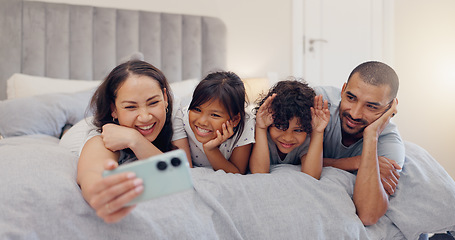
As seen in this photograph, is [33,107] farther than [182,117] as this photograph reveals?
Yes

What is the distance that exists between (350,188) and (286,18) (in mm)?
A: 2440

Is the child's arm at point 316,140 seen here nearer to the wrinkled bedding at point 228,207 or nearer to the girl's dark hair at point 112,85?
the wrinkled bedding at point 228,207

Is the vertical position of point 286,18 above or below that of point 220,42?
A: above

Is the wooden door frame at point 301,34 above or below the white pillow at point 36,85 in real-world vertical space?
above

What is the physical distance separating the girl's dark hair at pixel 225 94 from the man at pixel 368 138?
0.36 m

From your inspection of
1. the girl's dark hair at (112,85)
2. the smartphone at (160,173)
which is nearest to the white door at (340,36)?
the girl's dark hair at (112,85)

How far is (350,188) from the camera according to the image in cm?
112

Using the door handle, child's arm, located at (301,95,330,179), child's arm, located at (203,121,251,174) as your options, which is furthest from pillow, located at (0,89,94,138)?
the door handle

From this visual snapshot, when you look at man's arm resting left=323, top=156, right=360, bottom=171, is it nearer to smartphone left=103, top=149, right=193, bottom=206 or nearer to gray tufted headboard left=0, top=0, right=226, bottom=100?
smartphone left=103, top=149, right=193, bottom=206

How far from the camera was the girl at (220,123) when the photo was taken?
1.25 m

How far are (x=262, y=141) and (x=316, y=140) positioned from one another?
0.19m

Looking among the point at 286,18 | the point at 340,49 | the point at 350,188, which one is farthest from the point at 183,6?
the point at 350,188

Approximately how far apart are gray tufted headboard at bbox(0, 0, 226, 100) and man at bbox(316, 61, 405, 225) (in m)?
1.56

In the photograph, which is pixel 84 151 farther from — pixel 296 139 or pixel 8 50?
pixel 8 50
